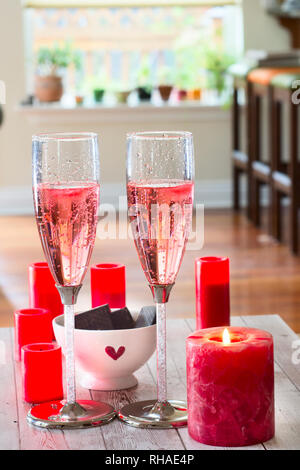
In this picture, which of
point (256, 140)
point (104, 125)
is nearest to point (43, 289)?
point (256, 140)

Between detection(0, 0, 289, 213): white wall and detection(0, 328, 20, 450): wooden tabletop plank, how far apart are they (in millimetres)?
4077

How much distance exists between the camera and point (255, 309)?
3.00 meters

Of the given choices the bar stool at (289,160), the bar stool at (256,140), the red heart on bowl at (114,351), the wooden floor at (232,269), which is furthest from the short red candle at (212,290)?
the bar stool at (256,140)

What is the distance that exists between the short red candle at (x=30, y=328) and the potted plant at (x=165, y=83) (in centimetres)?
423

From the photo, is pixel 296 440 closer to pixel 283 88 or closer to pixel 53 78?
pixel 283 88

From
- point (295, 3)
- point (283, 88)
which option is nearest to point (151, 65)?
point (295, 3)

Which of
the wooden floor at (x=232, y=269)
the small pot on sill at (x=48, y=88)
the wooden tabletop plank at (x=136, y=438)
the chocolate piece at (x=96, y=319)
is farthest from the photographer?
the small pot on sill at (x=48, y=88)

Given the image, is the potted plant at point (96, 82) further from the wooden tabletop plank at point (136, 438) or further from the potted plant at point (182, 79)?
the wooden tabletop plank at point (136, 438)

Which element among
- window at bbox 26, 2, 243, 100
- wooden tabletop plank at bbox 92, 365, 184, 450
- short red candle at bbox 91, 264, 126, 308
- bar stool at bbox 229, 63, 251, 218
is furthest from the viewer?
window at bbox 26, 2, 243, 100

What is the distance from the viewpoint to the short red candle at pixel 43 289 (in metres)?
1.31

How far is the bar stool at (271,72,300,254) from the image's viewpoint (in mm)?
3820

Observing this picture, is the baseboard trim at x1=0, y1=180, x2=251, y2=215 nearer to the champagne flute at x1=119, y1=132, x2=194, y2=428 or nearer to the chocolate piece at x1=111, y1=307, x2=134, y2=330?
the chocolate piece at x1=111, y1=307, x2=134, y2=330

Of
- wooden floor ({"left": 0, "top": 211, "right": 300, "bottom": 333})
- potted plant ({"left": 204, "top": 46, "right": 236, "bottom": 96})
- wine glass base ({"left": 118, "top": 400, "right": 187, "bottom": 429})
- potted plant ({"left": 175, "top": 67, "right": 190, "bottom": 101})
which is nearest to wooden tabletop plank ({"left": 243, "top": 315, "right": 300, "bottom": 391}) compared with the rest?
wine glass base ({"left": 118, "top": 400, "right": 187, "bottom": 429})

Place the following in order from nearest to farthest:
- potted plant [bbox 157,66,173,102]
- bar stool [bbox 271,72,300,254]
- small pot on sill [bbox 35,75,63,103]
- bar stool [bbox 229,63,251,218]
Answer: bar stool [bbox 271,72,300,254] < bar stool [bbox 229,63,251,218] < small pot on sill [bbox 35,75,63,103] < potted plant [bbox 157,66,173,102]
